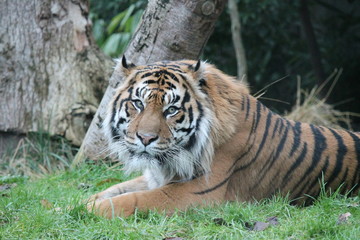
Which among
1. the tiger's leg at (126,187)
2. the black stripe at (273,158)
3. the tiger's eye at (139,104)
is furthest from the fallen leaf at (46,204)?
the black stripe at (273,158)

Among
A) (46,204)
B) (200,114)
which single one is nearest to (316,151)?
(200,114)

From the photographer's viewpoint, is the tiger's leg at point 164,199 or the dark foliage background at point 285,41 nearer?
the tiger's leg at point 164,199

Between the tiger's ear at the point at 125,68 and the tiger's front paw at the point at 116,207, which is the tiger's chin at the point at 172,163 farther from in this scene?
the tiger's ear at the point at 125,68

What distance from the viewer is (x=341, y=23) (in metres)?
11.5

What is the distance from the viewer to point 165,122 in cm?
449

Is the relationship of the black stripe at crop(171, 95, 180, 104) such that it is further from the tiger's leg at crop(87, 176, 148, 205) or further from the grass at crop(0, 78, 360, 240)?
the tiger's leg at crop(87, 176, 148, 205)

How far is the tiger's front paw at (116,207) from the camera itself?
4.20 meters

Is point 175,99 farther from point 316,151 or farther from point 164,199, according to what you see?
point 316,151

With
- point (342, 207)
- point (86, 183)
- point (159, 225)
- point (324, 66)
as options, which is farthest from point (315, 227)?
point (324, 66)

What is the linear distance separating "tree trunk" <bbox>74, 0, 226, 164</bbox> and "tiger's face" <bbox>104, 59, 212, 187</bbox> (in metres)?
1.18

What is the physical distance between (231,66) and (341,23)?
2523mm

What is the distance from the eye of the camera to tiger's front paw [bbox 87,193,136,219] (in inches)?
165

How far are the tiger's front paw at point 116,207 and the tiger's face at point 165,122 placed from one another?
38 cm

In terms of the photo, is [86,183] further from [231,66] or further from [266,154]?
[231,66]
